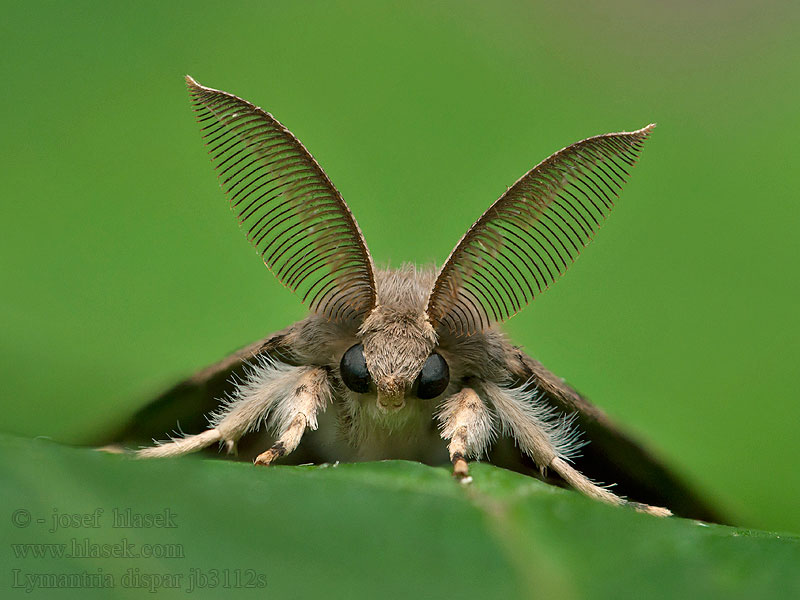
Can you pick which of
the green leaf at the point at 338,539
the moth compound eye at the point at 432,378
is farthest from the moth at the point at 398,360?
the green leaf at the point at 338,539

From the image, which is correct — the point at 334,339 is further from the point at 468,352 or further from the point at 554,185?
the point at 554,185

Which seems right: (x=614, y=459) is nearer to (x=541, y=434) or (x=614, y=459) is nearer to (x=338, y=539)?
(x=541, y=434)

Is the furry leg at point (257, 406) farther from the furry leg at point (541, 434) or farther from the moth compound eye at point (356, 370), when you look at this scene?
the furry leg at point (541, 434)

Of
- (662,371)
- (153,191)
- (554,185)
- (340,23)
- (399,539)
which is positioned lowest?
(399,539)

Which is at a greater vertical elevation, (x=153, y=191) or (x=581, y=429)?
(x=153, y=191)

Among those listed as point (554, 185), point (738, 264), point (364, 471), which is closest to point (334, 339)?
point (554, 185)
